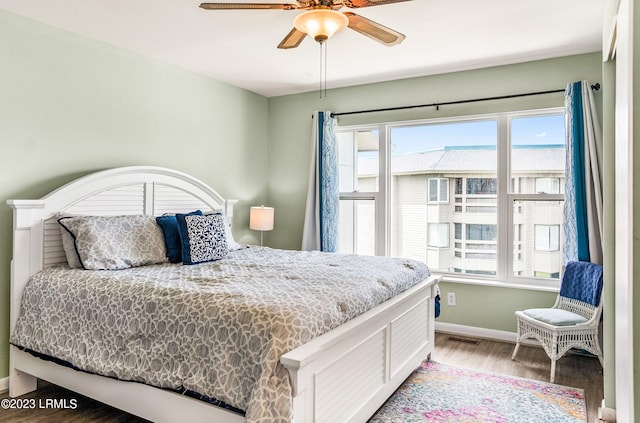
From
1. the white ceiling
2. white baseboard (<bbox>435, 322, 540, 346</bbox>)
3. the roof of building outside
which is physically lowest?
white baseboard (<bbox>435, 322, 540, 346</bbox>)

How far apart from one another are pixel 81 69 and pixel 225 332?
8.32 ft

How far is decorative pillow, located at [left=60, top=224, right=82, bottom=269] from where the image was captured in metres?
2.83

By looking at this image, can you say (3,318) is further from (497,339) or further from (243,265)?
(497,339)

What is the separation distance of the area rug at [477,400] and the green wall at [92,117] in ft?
8.49

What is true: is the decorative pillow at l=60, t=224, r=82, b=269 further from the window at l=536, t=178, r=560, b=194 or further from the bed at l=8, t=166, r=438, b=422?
the window at l=536, t=178, r=560, b=194

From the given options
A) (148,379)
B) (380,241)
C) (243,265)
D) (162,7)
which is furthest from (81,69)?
(380,241)

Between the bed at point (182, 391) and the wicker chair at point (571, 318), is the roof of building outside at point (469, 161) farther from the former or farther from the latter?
the bed at point (182, 391)

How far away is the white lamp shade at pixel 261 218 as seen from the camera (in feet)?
15.2

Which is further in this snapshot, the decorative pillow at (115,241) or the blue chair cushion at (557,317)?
the blue chair cushion at (557,317)

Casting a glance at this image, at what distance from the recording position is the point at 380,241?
4660mm

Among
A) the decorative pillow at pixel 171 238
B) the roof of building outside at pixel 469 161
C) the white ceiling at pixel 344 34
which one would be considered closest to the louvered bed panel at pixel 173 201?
the decorative pillow at pixel 171 238

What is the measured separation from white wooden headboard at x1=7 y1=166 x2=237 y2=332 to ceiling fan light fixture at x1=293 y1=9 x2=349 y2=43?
1913 mm

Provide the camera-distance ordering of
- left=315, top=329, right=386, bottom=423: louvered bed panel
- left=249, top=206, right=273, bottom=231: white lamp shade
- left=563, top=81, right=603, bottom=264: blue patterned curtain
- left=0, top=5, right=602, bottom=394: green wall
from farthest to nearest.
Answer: left=249, top=206, right=273, bottom=231: white lamp shade
left=563, top=81, right=603, bottom=264: blue patterned curtain
left=0, top=5, right=602, bottom=394: green wall
left=315, top=329, right=386, bottom=423: louvered bed panel

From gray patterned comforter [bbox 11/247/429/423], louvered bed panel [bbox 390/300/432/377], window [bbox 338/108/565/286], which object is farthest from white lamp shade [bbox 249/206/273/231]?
louvered bed panel [bbox 390/300/432/377]
